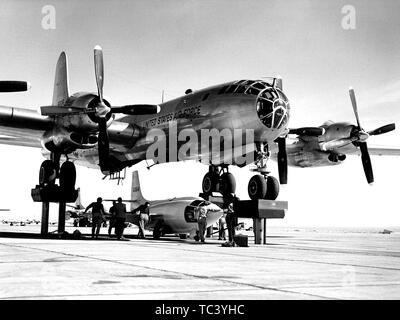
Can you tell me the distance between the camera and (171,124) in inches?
904

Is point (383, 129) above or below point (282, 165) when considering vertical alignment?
above

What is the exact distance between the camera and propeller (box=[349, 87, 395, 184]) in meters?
24.6

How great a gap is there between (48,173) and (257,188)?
10063 millimetres

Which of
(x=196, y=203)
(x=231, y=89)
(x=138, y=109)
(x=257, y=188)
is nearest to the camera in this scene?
(x=257, y=188)

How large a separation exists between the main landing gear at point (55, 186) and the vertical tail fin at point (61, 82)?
2.83 meters

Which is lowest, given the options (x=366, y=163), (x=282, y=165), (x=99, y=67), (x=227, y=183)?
(x=227, y=183)

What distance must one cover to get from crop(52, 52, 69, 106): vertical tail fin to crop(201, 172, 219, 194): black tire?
8.60m

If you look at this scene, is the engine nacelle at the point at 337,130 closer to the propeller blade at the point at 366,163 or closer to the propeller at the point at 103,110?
the propeller blade at the point at 366,163

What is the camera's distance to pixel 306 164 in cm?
2825

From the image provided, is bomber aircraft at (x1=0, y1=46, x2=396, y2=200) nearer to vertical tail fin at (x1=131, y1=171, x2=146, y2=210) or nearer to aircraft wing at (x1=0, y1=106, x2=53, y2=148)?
aircraft wing at (x1=0, y1=106, x2=53, y2=148)

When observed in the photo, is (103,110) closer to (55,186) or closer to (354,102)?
(55,186)

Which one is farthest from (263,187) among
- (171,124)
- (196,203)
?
(171,124)
